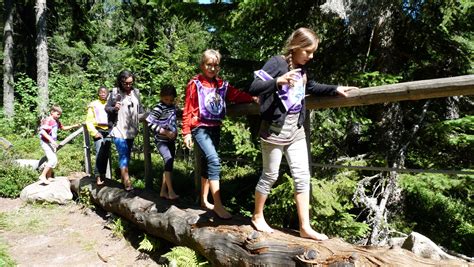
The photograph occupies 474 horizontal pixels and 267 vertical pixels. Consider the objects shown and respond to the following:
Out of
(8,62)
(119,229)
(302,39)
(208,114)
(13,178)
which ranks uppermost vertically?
(8,62)

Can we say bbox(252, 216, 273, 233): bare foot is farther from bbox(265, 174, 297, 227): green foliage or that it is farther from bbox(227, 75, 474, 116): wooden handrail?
bbox(265, 174, 297, 227): green foliage

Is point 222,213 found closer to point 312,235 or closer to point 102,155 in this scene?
point 312,235

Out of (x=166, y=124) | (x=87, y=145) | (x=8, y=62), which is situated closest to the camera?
(x=166, y=124)

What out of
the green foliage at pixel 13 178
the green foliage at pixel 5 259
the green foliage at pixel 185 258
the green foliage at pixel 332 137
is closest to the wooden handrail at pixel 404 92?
the green foliage at pixel 185 258

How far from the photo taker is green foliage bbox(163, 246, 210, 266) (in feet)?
12.5

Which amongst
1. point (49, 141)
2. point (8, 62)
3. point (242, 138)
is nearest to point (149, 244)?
point (242, 138)

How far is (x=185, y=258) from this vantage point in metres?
3.84

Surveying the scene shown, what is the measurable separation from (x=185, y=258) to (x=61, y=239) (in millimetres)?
2717

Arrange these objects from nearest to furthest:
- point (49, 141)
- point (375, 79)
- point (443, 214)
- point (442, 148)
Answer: point (375, 79) < point (442, 148) < point (443, 214) < point (49, 141)

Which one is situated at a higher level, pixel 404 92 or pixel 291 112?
pixel 404 92

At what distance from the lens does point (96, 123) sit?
7070 mm

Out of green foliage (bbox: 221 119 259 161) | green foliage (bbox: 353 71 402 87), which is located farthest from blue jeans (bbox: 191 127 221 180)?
green foliage (bbox: 221 119 259 161)

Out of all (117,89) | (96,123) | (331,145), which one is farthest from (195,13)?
(331,145)

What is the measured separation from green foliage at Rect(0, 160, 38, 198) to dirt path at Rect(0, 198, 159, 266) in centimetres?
84
